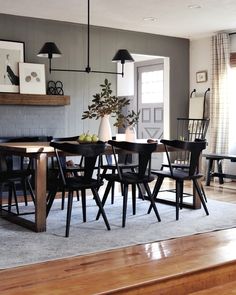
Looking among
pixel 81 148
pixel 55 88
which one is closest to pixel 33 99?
pixel 55 88

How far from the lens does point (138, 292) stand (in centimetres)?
266

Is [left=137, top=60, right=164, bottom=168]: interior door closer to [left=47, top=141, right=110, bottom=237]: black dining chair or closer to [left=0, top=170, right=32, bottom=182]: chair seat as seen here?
[left=0, top=170, right=32, bottom=182]: chair seat

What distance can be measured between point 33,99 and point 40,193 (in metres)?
2.53

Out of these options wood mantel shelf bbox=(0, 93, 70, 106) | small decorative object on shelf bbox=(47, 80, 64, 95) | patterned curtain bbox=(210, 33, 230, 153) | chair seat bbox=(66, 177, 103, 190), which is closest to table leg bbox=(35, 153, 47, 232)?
chair seat bbox=(66, 177, 103, 190)

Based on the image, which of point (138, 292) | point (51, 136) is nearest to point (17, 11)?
point (51, 136)

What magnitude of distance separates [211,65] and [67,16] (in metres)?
2.76

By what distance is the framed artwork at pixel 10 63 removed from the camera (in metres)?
6.18

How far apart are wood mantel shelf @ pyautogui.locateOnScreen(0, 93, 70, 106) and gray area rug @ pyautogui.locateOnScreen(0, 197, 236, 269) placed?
1686 mm

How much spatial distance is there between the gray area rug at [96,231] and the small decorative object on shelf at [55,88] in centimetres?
202

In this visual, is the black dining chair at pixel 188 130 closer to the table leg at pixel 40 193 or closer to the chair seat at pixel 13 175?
the chair seat at pixel 13 175

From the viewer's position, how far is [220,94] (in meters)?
7.54

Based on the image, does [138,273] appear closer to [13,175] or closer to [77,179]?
[77,179]

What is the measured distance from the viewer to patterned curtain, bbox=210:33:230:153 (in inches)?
294

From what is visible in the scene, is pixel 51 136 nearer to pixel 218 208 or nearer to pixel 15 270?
pixel 218 208
